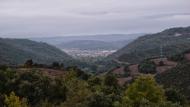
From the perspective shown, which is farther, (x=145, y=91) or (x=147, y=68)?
(x=147, y=68)

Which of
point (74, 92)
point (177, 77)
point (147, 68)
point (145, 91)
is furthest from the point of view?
point (147, 68)

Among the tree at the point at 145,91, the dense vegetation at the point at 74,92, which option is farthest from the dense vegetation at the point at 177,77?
the tree at the point at 145,91

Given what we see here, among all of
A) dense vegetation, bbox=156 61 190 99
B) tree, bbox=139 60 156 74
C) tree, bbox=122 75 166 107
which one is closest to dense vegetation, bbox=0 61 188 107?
tree, bbox=122 75 166 107

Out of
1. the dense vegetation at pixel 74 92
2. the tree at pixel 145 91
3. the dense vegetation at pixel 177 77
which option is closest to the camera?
the dense vegetation at pixel 74 92

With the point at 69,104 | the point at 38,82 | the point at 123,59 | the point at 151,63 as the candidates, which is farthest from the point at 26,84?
the point at 123,59

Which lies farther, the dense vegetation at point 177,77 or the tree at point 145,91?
the dense vegetation at point 177,77

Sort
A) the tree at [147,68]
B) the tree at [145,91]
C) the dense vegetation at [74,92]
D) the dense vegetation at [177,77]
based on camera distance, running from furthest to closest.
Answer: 1. the tree at [147,68]
2. the dense vegetation at [177,77]
3. the tree at [145,91]
4. the dense vegetation at [74,92]

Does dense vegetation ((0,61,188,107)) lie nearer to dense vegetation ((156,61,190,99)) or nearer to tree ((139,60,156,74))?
dense vegetation ((156,61,190,99))

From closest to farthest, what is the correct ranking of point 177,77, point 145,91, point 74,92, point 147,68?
point 145,91, point 74,92, point 177,77, point 147,68

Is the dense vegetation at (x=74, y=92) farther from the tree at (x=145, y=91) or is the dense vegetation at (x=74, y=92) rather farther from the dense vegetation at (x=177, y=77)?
the dense vegetation at (x=177, y=77)

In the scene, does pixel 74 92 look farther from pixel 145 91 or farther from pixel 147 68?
pixel 147 68

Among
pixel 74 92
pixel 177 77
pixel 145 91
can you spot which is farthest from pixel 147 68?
pixel 145 91

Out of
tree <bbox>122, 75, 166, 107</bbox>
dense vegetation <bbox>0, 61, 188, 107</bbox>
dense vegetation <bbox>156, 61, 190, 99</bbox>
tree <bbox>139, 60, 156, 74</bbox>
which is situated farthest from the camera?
tree <bbox>139, 60, 156, 74</bbox>
